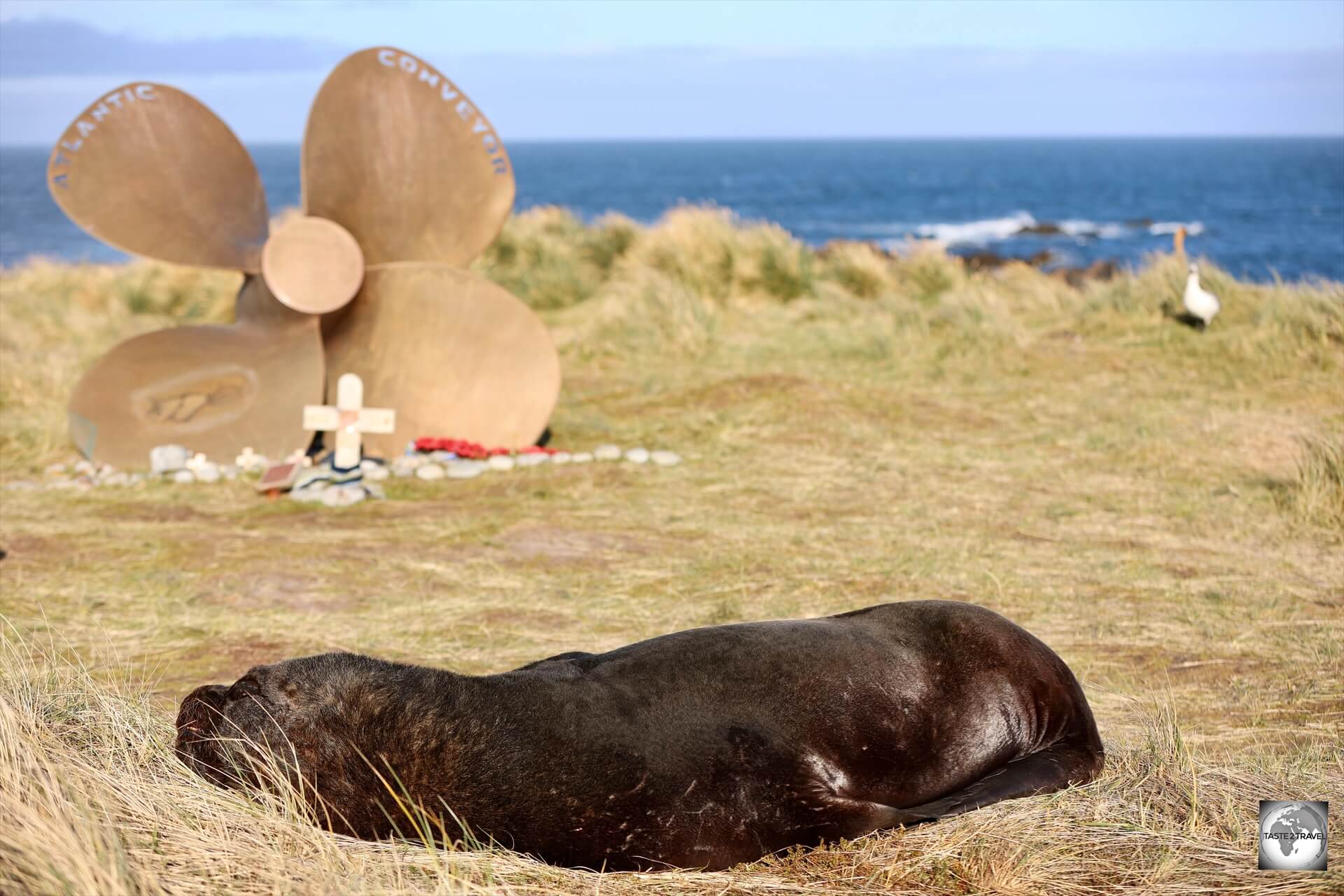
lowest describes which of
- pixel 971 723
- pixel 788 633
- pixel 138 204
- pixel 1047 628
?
pixel 1047 628

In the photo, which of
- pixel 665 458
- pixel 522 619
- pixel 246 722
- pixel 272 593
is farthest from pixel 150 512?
pixel 246 722

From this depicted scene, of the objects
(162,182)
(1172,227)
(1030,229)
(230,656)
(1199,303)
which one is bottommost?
(230,656)

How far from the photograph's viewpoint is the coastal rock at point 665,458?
876 centimetres

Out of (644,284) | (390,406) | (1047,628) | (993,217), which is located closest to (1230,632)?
(1047,628)

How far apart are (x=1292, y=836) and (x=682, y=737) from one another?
1.50 meters

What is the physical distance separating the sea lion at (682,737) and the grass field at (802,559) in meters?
0.09

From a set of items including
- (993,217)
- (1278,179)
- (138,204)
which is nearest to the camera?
(138,204)

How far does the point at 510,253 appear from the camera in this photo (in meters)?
17.4

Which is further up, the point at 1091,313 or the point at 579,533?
the point at 1091,313

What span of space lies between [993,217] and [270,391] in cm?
5820

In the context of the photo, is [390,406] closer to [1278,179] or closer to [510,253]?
[510,253]

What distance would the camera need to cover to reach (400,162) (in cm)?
889

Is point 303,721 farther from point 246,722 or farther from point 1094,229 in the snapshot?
point 1094,229

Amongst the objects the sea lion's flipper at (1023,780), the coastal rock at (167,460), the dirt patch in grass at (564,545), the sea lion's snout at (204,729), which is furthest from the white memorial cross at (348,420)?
the sea lion's flipper at (1023,780)
